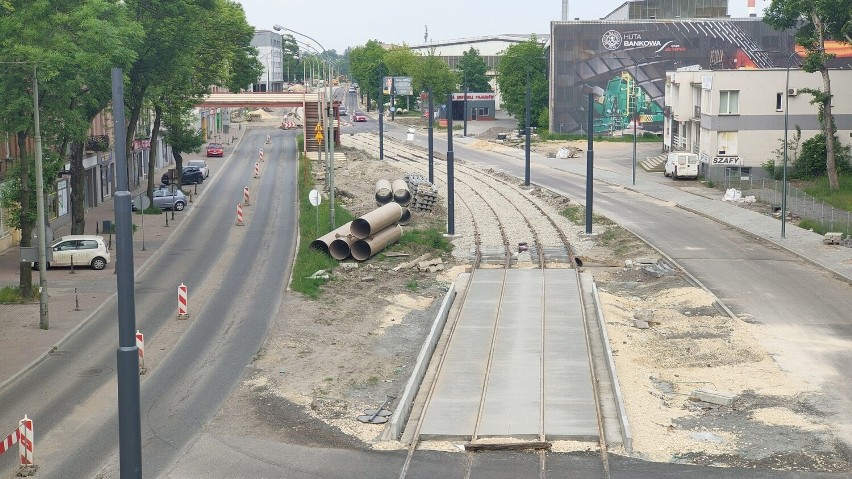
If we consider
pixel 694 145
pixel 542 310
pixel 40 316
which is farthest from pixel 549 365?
pixel 694 145

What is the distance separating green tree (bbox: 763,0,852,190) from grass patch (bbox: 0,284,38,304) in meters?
45.5

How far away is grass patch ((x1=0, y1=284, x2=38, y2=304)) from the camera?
36.3 m

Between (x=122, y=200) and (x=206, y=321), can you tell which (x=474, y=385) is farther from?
(x=122, y=200)

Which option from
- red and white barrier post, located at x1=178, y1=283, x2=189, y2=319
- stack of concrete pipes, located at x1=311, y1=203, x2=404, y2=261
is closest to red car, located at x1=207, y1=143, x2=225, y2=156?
stack of concrete pipes, located at x1=311, y1=203, x2=404, y2=261

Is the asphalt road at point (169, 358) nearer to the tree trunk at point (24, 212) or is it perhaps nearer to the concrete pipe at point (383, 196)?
the tree trunk at point (24, 212)

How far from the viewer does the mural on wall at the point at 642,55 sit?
109m

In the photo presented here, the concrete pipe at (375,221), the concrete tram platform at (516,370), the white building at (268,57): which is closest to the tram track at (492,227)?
the concrete tram platform at (516,370)

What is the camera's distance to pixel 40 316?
3269cm

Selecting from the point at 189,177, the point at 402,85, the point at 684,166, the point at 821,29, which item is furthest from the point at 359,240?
the point at 402,85

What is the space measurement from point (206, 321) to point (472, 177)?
47.8m

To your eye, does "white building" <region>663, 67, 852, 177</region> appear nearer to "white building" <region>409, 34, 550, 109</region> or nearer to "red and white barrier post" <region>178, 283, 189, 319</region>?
"red and white barrier post" <region>178, 283, 189, 319</region>

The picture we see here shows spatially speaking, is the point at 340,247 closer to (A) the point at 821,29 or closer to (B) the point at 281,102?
(A) the point at 821,29

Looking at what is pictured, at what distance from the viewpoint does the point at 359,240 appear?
43.8 m

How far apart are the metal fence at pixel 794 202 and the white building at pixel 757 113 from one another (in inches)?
83.0
